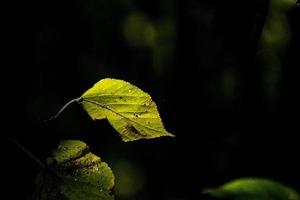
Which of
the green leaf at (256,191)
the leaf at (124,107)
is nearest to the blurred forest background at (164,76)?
the green leaf at (256,191)

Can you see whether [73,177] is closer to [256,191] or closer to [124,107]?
[124,107]

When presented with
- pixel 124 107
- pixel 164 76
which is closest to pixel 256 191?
pixel 124 107

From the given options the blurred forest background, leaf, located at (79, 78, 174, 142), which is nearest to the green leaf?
leaf, located at (79, 78, 174, 142)

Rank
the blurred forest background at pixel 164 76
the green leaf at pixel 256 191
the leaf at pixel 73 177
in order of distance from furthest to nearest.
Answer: the blurred forest background at pixel 164 76 < the green leaf at pixel 256 191 < the leaf at pixel 73 177

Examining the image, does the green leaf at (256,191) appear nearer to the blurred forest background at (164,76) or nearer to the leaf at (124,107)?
the leaf at (124,107)

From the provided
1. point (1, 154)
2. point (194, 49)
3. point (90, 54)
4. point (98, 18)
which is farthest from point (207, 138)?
point (1, 154)

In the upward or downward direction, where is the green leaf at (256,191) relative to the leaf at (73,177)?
downward
